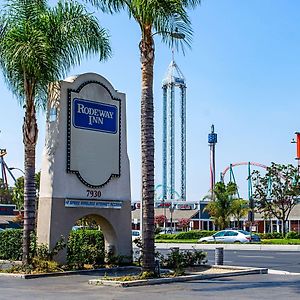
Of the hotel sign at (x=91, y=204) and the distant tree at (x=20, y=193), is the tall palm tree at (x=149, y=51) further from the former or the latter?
the distant tree at (x=20, y=193)

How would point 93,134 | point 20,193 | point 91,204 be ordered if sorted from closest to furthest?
point 91,204
point 93,134
point 20,193

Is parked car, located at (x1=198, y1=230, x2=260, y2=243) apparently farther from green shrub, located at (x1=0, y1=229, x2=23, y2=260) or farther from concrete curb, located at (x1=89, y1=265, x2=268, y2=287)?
concrete curb, located at (x1=89, y1=265, x2=268, y2=287)

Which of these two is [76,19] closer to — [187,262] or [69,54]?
[69,54]

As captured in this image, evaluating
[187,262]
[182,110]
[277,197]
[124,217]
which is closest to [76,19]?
[124,217]

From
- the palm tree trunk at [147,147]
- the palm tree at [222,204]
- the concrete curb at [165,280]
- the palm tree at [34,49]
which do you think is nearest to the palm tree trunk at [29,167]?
the palm tree at [34,49]

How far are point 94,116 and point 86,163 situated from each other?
1.79 m

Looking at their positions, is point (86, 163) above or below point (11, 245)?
above

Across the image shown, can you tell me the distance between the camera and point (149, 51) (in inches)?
733

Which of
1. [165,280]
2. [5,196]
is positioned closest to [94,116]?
[165,280]

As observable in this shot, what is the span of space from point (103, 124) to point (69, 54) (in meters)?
2.85

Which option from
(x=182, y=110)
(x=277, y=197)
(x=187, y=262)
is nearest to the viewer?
(x=187, y=262)

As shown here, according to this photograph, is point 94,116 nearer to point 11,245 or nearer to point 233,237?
point 11,245

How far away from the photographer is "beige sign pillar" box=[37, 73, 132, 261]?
69.4 feet

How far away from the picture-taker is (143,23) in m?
18.4
